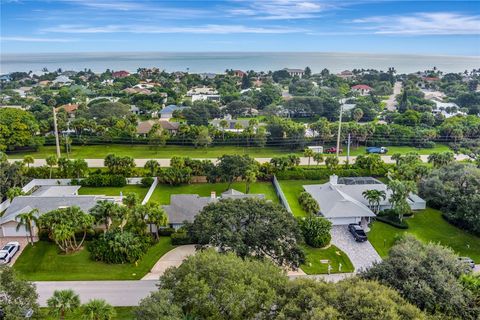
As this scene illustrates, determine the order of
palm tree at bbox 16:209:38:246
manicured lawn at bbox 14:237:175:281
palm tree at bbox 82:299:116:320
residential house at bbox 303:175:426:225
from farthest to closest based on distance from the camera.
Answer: residential house at bbox 303:175:426:225 < palm tree at bbox 16:209:38:246 < manicured lawn at bbox 14:237:175:281 < palm tree at bbox 82:299:116:320

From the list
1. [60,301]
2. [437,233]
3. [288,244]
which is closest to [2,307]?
[60,301]

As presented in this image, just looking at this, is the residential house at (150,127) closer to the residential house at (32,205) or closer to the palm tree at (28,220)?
the residential house at (32,205)

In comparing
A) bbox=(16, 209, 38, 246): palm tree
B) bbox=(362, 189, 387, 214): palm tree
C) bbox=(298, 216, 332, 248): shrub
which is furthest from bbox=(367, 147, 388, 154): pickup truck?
bbox=(16, 209, 38, 246): palm tree

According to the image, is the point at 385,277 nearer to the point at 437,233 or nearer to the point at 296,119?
the point at 437,233

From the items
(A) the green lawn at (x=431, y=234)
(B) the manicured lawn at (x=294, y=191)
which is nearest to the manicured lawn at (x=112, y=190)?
(B) the manicured lawn at (x=294, y=191)

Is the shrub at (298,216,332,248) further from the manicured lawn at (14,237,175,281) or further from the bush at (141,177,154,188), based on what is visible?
the bush at (141,177,154,188)

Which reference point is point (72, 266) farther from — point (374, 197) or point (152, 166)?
point (374, 197)
